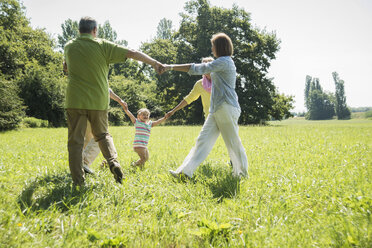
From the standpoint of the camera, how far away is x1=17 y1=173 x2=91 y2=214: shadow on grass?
2.80 metres

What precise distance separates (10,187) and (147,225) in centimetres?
236

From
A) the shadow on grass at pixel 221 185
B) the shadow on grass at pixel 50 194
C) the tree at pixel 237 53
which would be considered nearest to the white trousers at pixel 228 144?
the shadow on grass at pixel 221 185

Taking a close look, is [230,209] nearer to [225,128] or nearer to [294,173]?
[225,128]

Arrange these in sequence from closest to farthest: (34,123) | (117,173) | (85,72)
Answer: (85,72), (117,173), (34,123)

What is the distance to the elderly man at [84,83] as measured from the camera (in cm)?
338

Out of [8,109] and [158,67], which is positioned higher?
[8,109]

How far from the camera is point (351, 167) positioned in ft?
14.9

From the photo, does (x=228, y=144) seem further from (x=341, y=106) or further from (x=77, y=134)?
(x=341, y=106)

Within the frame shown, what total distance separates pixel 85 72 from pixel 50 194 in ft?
5.53

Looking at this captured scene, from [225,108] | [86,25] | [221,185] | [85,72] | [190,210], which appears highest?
[86,25]

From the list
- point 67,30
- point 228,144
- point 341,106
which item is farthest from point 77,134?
point 341,106

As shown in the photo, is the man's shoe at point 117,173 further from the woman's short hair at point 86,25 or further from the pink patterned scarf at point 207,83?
the pink patterned scarf at point 207,83

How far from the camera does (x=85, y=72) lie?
11.2 ft

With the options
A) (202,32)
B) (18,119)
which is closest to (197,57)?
(202,32)
